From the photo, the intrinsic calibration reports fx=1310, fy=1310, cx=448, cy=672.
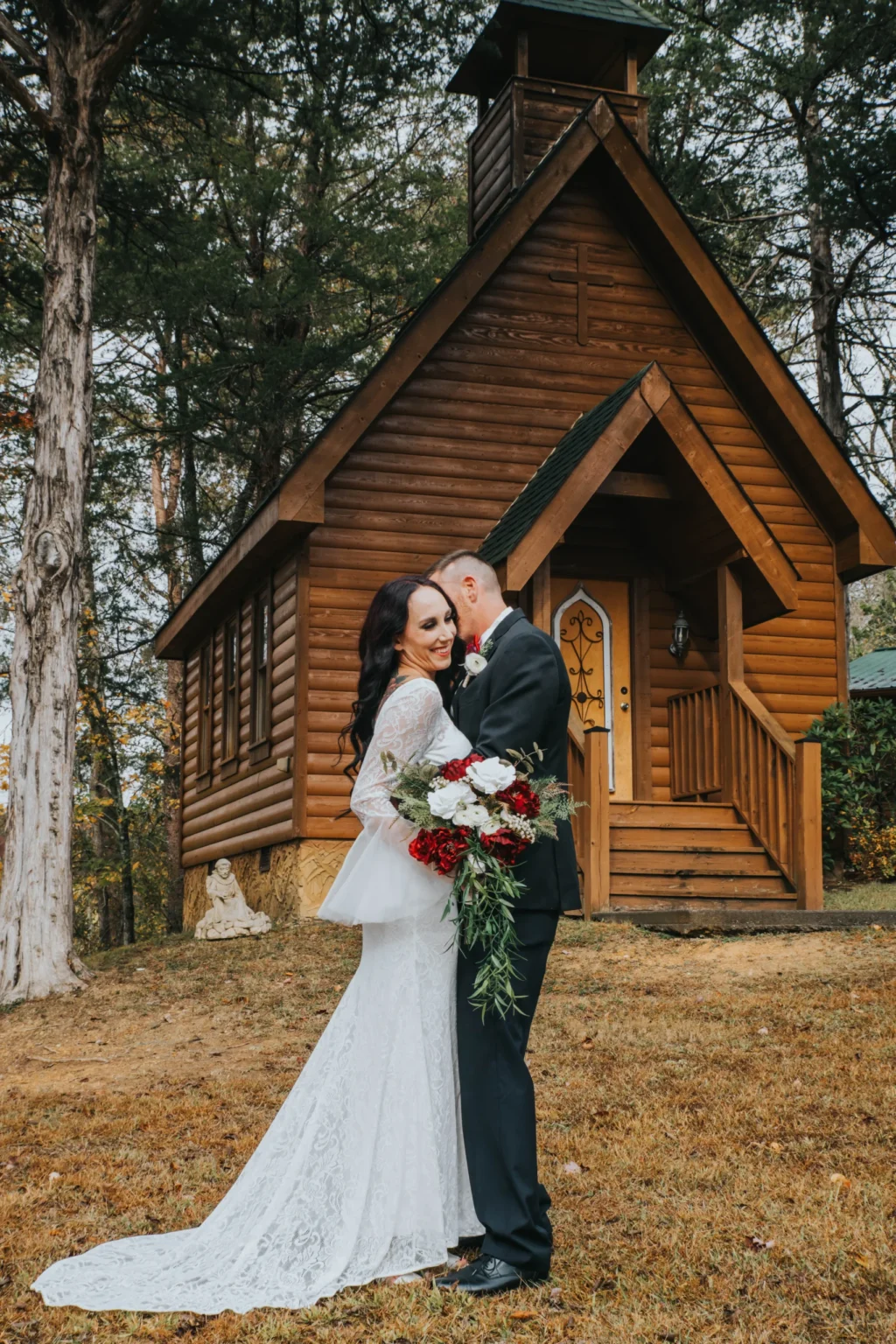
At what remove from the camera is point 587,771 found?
1044 centimetres

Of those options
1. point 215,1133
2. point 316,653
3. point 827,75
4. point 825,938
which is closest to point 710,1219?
point 215,1133

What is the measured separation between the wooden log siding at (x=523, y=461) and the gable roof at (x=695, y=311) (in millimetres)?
243

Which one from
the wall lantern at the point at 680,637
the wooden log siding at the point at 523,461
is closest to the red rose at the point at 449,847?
the wooden log siding at the point at 523,461

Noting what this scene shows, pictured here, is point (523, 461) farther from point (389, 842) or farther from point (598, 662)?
point (389, 842)

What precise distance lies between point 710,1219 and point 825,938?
5.44 meters

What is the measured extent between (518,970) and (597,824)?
21.5ft

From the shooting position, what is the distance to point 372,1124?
3906mm

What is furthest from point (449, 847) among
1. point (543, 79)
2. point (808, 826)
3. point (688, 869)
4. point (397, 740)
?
point (543, 79)

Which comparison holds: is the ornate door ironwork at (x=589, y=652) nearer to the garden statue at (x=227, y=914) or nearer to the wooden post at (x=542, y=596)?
the wooden post at (x=542, y=596)

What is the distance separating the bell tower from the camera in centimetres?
1494

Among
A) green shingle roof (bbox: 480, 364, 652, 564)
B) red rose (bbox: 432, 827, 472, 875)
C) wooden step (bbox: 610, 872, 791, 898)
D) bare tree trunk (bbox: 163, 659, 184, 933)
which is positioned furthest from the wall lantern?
bare tree trunk (bbox: 163, 659, 184, 933)

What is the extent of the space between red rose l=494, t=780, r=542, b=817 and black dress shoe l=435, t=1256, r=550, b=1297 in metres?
1.27

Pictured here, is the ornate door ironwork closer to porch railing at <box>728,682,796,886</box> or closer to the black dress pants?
porch railing at <box>728,682,796,886</box>

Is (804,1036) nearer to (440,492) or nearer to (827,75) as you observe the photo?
(440,492)
